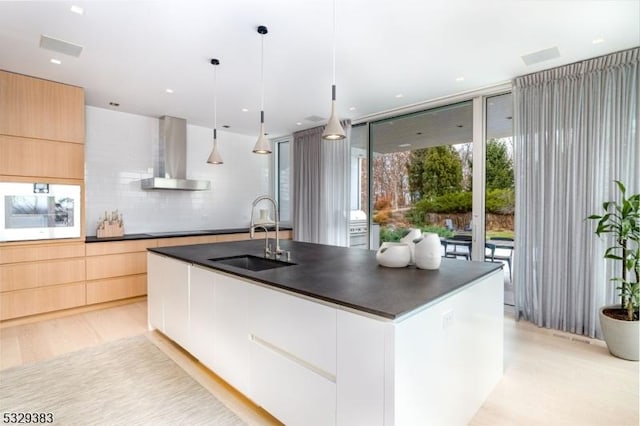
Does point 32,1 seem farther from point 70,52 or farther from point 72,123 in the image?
point 72,123

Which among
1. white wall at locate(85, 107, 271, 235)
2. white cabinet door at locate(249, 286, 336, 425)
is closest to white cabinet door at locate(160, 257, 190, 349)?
white cabinet door at locate(249, 286, 336, 425)

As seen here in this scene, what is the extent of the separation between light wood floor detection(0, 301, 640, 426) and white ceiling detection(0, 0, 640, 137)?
267 cm

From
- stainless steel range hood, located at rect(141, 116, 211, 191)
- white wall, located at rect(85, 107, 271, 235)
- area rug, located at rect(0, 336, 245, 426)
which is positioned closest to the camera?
area rug, located at rect(0, 336, 245, 426)

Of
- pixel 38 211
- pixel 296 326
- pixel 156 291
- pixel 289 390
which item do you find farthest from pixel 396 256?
pixel 38 211

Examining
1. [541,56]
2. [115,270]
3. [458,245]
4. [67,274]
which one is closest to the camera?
[541,56]

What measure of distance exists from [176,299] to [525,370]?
285 centimetres

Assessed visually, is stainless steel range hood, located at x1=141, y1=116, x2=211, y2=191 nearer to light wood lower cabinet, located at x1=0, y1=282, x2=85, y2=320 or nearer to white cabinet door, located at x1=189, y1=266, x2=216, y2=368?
light wood lower cabinet, located at x1=0, y1=282, x2=85, y2=320

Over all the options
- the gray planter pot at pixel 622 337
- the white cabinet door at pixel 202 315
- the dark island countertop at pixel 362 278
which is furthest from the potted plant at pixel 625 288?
the white cabinet door at pixel 202 315

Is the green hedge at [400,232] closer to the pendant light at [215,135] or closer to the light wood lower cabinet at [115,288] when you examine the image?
the pendant light at [215,135]

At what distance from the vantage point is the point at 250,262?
2.74 metres

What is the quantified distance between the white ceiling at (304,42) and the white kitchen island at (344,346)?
1839 mm

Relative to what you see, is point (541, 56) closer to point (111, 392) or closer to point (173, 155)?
point (111, 392)

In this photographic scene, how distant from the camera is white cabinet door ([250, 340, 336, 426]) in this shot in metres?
1.54

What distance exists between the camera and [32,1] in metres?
2.25
